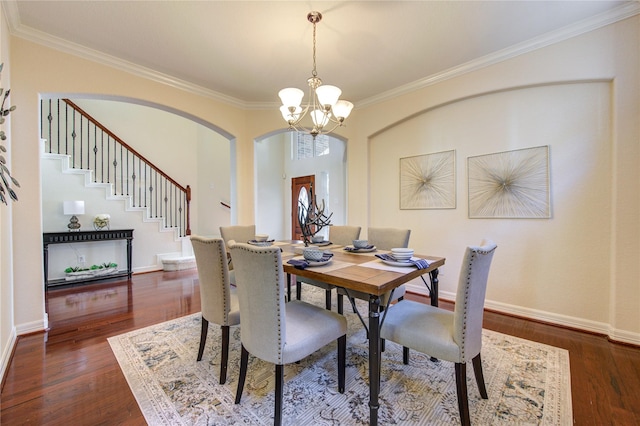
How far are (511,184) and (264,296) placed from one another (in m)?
2.93

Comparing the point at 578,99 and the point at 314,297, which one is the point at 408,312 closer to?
the point at 314,297

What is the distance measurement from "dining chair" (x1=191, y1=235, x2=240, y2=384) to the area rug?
255mm

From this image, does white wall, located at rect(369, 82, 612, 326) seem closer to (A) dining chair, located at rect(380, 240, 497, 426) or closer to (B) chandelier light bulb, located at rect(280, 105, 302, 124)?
(A) dining chair, located at rect(380, 240, 497, 426)

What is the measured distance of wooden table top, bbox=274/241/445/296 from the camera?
1440 mm

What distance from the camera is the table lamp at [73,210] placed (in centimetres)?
418

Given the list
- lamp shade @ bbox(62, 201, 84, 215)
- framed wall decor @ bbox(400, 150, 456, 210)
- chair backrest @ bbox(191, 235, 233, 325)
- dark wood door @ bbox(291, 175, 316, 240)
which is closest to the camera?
chair backrest @ bbox(191, 235, 233, 325)

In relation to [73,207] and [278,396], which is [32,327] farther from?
[278,396]

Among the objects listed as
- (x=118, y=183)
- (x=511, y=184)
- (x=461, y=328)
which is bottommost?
(x=461, y=328)

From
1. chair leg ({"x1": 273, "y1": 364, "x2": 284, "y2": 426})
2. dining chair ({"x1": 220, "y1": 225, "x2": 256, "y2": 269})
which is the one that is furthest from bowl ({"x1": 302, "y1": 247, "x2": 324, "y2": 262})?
dining chair ({"x1": 220, "y1": 225, "x2": 256, "y2": 269})

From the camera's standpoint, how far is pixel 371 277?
1.55 meters

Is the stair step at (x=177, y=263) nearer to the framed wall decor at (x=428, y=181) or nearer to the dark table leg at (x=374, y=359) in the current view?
the framed wall decor at (x=428, y=181)

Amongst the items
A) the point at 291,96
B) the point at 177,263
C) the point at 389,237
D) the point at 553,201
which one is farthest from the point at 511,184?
the point at 177,263

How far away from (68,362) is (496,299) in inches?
161

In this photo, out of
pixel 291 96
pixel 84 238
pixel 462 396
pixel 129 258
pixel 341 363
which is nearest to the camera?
pixel 462 396
